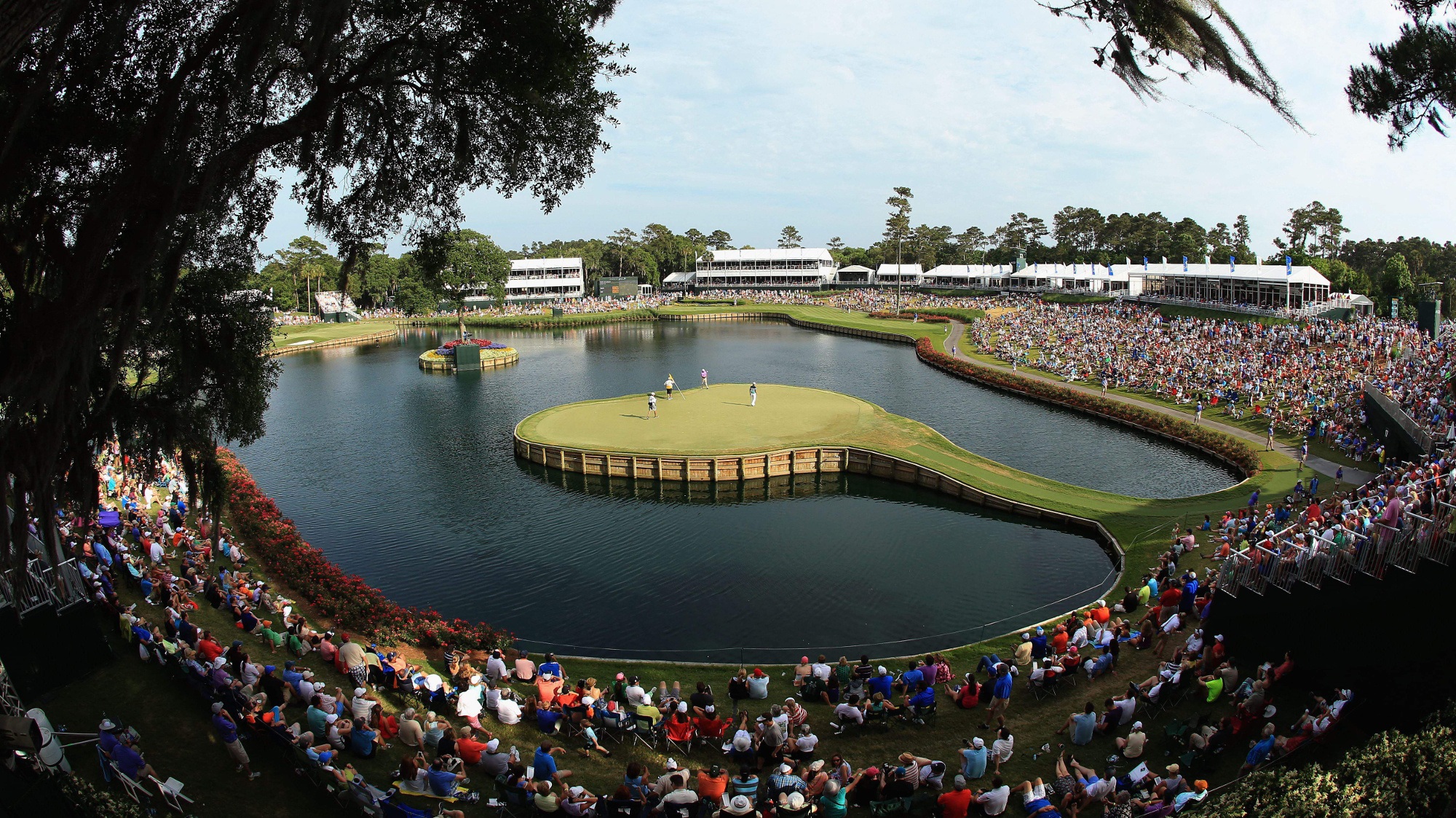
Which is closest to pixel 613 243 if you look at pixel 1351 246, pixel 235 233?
pixel 1351 246

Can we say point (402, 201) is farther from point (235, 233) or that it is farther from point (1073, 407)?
point (1073, 407)

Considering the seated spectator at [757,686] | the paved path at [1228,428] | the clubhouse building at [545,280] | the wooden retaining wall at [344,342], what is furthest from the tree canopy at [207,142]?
the clubhouse building at [545,280]

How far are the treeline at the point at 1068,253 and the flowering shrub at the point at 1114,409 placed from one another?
134 feet

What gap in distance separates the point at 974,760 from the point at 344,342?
4106 inches

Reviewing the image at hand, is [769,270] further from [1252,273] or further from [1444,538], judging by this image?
[1444,538]

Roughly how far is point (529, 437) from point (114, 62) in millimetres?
33609

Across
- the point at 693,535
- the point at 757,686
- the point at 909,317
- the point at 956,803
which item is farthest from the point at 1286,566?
the point at 909,317

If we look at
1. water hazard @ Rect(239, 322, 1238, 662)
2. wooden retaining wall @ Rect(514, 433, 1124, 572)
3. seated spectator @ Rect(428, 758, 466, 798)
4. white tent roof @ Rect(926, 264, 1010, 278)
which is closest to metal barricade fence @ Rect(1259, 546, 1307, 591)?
water hazard @ Rect(239, 322, 1238, 662)

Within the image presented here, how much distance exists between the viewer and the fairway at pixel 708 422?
3978 centimetres

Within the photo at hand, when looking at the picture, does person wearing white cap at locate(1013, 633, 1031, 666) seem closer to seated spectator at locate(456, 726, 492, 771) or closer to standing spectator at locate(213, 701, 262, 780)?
seated spectator at locate(456, 726, 492, 771)

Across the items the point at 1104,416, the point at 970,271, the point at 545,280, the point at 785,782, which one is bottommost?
the point at 785,782

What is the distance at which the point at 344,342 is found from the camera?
102125 millimetres

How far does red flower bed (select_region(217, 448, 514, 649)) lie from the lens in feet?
63.4

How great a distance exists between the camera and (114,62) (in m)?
9.34
